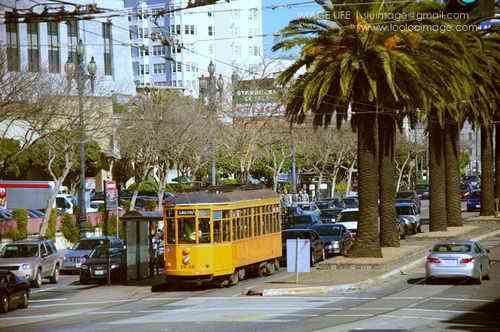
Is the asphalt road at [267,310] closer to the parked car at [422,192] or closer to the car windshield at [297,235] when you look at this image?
the car windshield at [297,235]

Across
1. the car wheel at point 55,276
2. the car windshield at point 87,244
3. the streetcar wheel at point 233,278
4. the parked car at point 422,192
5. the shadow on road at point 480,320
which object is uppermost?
the shadow on road at point 480,320

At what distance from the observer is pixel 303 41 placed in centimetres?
3503

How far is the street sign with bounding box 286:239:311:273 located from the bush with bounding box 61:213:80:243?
24540mm

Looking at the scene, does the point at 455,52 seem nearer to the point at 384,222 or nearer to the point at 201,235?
the point at 384,222

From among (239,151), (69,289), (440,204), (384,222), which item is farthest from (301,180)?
(69,289)

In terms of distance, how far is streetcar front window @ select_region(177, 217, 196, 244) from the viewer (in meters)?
30.6

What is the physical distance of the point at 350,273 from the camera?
108 feet

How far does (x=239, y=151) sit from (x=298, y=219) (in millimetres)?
16063

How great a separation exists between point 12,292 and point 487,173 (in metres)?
38.6

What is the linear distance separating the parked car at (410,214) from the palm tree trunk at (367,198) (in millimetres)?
19547

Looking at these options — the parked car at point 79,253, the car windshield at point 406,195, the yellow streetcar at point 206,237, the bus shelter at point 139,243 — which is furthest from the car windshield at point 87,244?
the car windshield at point 406,195

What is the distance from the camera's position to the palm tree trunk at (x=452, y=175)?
51.6 m

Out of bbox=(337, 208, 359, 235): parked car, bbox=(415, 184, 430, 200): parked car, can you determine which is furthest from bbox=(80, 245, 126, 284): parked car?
bbox=(415, 184, 430, 200): parked car

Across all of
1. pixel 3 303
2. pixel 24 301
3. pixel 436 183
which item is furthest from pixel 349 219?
pixel 3 303
